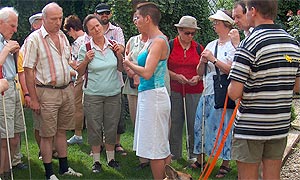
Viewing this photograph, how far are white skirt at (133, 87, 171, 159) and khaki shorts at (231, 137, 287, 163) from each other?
1.04 m

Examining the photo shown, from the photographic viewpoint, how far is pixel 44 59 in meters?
5.13

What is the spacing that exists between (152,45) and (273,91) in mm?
1326

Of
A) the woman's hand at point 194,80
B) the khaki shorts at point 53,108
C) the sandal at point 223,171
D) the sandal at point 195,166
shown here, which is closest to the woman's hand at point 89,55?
the khaki shorts at point 53,108

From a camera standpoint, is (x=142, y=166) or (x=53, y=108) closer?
(x=53, y=108)

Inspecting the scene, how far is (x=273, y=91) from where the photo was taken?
354 cm

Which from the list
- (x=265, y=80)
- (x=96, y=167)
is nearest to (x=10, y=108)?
(x=96, y=167)

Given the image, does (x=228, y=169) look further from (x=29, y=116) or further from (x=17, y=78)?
(x=29, y=116)

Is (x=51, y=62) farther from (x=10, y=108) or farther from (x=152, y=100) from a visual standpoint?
(x=152, y=100)

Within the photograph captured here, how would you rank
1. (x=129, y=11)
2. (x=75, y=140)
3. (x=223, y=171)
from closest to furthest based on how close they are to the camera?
(x=223, y=171), (x=75, y=140), (x=129, y=11)

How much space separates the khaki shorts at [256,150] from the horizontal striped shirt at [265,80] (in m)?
0.07

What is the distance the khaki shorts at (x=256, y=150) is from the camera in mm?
3641

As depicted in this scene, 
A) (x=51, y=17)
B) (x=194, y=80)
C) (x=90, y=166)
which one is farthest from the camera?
(x=90, y=166)

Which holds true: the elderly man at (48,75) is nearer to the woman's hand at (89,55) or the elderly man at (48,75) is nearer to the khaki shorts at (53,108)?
the khaki shorts at (53,108)

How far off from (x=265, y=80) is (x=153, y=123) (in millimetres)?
1386
